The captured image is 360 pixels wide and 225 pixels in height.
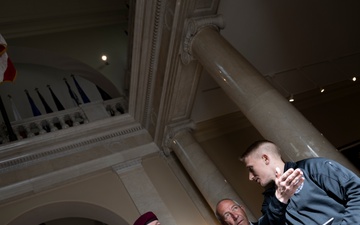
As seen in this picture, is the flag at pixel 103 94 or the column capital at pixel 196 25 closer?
the column capital at pixel 196 25

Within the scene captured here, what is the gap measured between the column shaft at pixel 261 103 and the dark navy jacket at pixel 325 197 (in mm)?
1926

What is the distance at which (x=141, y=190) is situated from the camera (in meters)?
6.27

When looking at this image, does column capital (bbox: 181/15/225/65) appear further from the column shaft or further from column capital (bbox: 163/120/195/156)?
column capital (bbox: 163/120/195/156)

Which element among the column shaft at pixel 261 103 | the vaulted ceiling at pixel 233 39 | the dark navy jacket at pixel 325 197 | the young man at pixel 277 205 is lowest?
the dark navy jacket at pixel 325 197

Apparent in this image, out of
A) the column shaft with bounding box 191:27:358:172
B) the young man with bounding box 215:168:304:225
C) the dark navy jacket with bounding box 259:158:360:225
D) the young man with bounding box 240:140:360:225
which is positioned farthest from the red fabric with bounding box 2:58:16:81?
the dark navy jacket with bounding box 259:158:360:225

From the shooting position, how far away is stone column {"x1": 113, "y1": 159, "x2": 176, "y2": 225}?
6.02 m

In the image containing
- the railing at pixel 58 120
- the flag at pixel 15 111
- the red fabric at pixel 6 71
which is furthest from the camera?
the flag at pixel 15 111

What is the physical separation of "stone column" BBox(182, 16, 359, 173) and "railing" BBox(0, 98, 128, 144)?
2.43 m

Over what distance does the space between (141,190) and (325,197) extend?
4732mm

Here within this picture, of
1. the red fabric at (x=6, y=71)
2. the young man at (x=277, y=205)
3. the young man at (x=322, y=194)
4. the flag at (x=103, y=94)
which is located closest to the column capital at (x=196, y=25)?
the red fabric at (x=6, y=71)

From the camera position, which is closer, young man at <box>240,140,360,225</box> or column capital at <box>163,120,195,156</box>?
young man at <box>240,140,360,225</box>

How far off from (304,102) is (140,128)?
10.3 feet

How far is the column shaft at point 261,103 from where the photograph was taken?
3801 millimetres

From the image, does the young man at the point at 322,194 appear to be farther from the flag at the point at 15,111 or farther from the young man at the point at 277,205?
the flag at the point at 15,111
